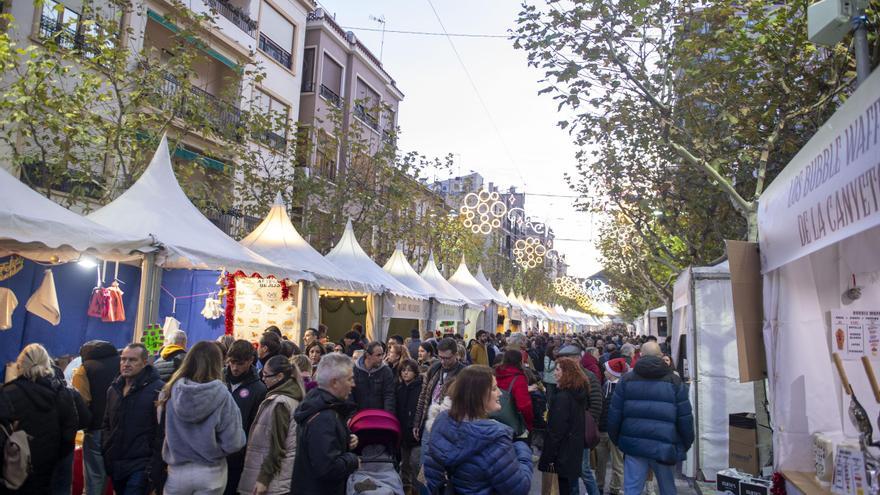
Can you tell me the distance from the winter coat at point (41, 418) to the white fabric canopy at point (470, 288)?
17445 millimetres

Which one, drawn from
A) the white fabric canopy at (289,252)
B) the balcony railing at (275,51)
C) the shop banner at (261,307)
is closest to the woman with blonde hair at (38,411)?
the white fabric canopy at (289,252)

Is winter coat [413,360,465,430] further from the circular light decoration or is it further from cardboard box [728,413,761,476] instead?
the circular light decoration

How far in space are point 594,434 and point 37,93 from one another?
1025 cm

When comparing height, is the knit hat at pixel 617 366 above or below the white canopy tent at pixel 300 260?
below

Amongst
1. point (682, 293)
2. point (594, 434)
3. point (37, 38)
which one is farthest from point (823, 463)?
point (37, 38)

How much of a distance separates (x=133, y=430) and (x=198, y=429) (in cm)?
83

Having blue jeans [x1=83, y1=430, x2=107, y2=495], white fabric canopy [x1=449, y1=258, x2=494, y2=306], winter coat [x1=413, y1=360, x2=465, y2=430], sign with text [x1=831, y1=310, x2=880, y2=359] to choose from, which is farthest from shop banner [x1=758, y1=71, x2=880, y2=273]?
white fabric canopy [x1=449, y1=258, x2=494, y2=306]

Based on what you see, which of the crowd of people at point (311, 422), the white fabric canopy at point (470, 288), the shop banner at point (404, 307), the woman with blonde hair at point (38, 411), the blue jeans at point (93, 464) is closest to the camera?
the crowd of people at point (311, 422)

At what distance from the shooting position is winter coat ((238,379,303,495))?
14.2ft

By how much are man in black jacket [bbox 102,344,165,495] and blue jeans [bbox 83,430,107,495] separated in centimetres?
111

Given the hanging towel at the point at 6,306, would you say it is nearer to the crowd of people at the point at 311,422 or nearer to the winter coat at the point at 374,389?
the crowd of people at the point at 311,422

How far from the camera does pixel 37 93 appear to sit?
35.5ft

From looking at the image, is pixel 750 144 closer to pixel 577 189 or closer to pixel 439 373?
pixel 439 373

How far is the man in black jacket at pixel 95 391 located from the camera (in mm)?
5574
